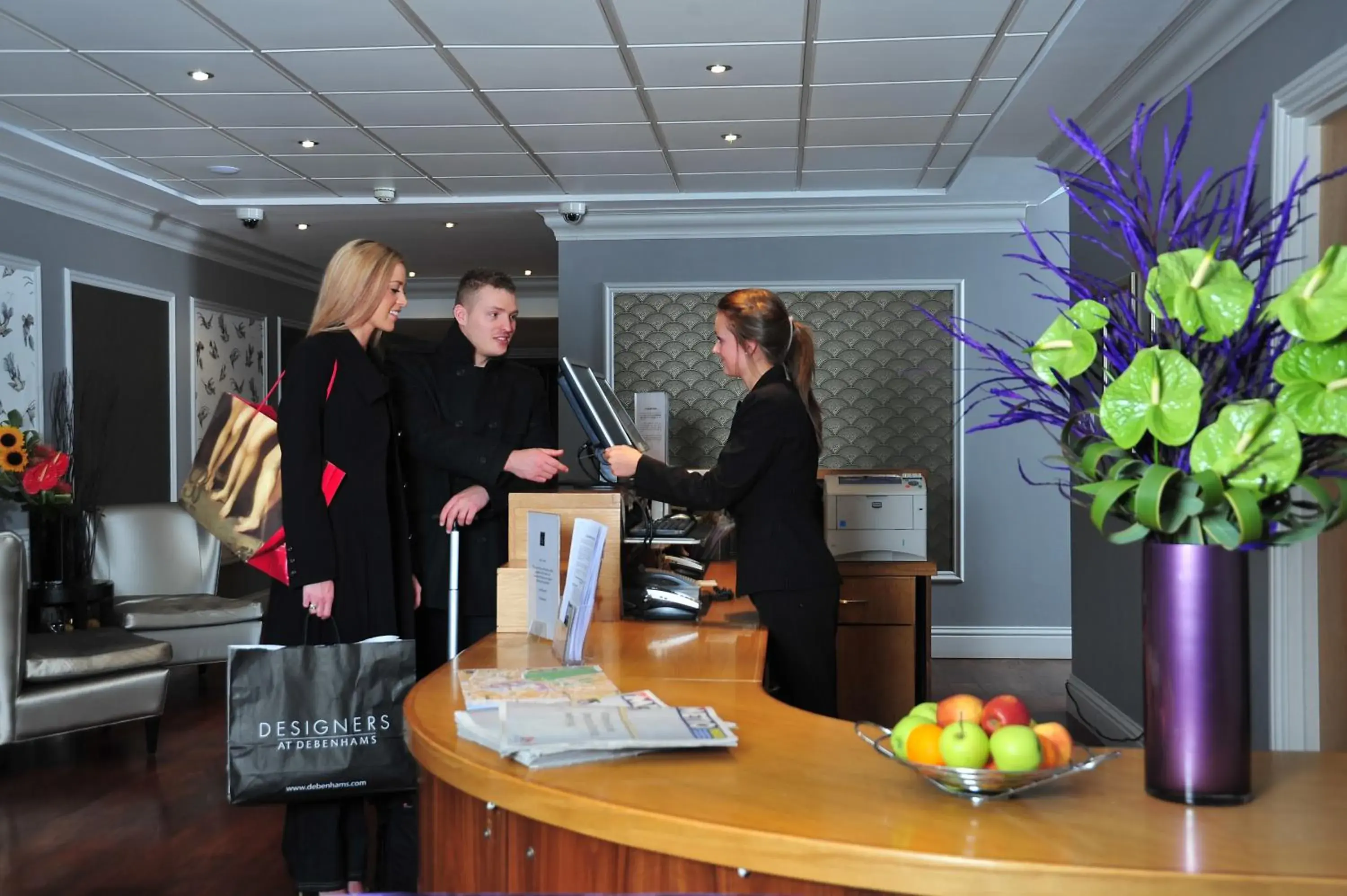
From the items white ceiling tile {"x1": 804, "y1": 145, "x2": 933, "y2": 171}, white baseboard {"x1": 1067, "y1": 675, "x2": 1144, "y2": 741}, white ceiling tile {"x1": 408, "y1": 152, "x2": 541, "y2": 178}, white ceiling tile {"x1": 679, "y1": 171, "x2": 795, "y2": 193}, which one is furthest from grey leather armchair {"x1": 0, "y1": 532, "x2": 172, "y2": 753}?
white baseboard {"x1": 1067, "y1": 675, "x2": 1144, "y2": 741}

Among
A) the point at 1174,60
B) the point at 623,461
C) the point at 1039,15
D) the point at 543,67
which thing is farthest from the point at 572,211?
the point at 623,461

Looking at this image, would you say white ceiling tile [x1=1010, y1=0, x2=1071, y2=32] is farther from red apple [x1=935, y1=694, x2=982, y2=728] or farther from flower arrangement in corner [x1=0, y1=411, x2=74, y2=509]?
flower arrangement in corner [x1=0, y1=411, x2=74, y2=509]

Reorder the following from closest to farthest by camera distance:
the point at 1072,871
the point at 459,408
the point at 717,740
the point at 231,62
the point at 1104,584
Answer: the point at 1072,871
the point at 717,740
the point at 459,408
the point at 231,62
the point at 1104,584

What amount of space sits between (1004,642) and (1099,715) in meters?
1.98

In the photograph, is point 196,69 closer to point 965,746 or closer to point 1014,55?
point 1014,55

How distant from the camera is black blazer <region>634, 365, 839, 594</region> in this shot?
2945mm

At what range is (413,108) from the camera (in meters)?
5.12

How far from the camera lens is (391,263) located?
2.99 m

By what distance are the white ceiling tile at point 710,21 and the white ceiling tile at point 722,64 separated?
9 cm

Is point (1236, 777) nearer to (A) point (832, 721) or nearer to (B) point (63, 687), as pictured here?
(A) point (832, 721)

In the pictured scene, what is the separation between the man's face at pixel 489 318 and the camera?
3.24 m

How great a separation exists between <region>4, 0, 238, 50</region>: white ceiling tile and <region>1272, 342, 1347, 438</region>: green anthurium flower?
3.63 m

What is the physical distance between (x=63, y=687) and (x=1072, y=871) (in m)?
4.41

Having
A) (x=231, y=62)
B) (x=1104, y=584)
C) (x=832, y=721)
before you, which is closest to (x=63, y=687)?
(x=231, y=62)
